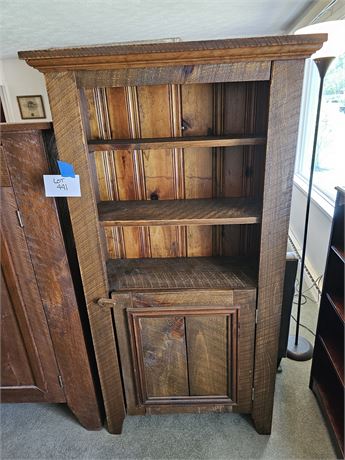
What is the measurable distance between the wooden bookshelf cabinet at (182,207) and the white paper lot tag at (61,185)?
42mm

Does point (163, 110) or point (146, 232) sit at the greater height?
point (163, 110)

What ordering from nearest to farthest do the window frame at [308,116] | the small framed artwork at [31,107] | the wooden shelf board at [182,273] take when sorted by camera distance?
the wooden shelf board at [182,273] < the window frame at [308,116] < the small framed artwork at [31,107]

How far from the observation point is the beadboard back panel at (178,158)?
1.13 metres

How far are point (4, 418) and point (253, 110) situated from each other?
6.26 ft

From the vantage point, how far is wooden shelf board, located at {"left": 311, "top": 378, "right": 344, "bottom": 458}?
1.26 metres

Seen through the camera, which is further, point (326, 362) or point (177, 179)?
point (326, 362)

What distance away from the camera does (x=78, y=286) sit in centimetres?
125

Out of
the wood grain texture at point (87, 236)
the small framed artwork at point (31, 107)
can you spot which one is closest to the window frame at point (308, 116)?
the wood grain texture at point (87, 236)

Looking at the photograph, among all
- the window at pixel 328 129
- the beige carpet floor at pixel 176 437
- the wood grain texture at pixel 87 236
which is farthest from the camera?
the window at pixel 328 129

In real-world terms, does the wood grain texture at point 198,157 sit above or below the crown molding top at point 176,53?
below

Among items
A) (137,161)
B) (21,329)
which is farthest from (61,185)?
(21,329)

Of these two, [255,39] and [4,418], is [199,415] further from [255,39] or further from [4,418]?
[255,39]

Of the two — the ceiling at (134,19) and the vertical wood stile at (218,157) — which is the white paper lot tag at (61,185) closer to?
the vertical wood stile at (218,157)

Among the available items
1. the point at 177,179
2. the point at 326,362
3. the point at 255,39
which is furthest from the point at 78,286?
the point at 326,362
